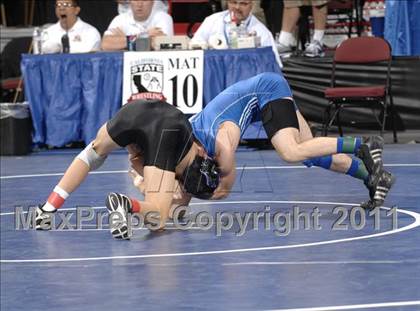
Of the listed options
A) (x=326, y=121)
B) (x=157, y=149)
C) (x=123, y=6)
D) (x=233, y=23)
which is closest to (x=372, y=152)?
(x=157, y=149)

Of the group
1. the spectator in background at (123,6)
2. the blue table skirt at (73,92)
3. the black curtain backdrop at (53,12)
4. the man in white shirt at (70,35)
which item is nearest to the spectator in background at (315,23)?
the blue table skirt at (73,92)

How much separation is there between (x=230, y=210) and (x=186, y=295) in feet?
9.68

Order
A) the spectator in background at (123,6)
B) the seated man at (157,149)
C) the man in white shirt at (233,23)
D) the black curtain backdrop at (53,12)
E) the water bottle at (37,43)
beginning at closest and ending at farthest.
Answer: the seated man at (157,149) → the man in white shirt at (233,23) → the water bottle at (37,43) → the spectator in background at (123,6) → the black curtain backdrop at (53,12)

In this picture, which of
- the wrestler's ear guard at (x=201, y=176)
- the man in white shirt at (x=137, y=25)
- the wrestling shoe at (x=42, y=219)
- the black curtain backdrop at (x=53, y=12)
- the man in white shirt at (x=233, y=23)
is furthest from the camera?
the black curtain backdrop at (x=53, y=12)

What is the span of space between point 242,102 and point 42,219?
5.48ft

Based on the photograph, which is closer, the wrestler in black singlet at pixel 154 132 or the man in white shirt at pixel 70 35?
the wrestler in black singlet at pixel 154 132

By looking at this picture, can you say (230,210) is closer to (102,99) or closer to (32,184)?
(32,184)

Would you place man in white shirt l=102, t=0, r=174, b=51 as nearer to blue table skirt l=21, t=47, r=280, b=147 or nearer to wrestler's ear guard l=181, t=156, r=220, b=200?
blue table skirt l=21, t=47, r=280, b=147

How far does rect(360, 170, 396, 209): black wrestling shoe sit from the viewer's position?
848 cm

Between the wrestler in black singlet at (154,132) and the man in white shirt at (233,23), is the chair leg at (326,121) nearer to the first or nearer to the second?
the man in white shirt at (233,23)

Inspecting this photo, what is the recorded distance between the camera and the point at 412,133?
44.1ft

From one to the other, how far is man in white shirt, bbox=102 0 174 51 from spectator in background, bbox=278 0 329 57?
4.97ft

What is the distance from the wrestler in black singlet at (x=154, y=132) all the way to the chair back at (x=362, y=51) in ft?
17.6

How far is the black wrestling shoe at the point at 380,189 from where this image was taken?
848 centimetres
